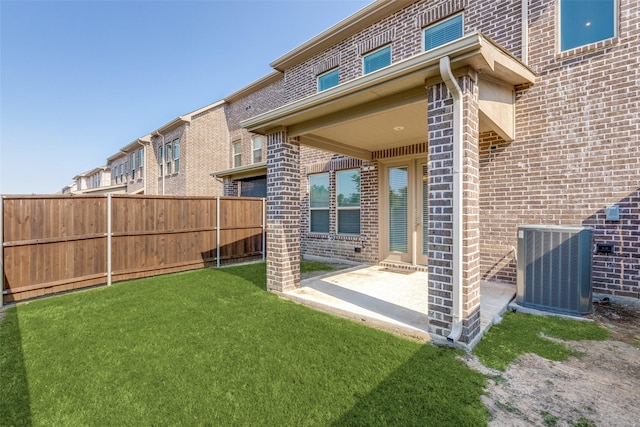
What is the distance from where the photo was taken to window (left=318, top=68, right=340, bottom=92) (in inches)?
323

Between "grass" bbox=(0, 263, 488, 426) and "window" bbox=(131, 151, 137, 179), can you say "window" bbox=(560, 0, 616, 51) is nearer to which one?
"grass" bbox=(0, 263, 488, 426)

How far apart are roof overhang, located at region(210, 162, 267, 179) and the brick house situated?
15.1 feet

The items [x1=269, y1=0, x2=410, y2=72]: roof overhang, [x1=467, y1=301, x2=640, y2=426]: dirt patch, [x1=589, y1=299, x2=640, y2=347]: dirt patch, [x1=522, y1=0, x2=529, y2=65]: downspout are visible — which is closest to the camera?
[x1=467, y1=301, x2=640, y2=426]: dirt patch

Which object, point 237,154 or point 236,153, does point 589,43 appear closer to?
point 237,154

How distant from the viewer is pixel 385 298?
173 inches

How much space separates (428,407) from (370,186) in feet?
18.1

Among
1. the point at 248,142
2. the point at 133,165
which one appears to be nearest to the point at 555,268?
the point at 248,142

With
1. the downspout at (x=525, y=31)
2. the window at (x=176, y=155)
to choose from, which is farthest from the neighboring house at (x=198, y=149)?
the downspout at (x=525, y=31)

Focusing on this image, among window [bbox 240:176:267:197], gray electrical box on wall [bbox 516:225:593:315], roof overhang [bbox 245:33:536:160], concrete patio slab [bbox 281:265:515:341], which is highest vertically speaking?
roof overhang [bbox 245:33:536:160]

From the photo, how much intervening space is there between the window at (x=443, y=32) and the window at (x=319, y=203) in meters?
3.99

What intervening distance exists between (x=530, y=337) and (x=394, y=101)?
10.5 ft

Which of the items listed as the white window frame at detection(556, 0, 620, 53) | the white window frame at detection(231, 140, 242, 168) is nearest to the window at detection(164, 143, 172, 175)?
the white window frame at detection(231, 140, 242, 168)

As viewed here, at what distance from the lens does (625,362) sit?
2.68 meters

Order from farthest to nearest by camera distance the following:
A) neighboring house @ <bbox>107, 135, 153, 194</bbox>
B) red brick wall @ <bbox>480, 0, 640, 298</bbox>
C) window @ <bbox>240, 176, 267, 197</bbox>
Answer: neighboring house @ <bbox>107, 135, 153, 194</bbox>, window @ <bbox>240, 176, 267, 197</bbox>, red brick wall @ <bbox>480, 0, 640, 298</bbox>
